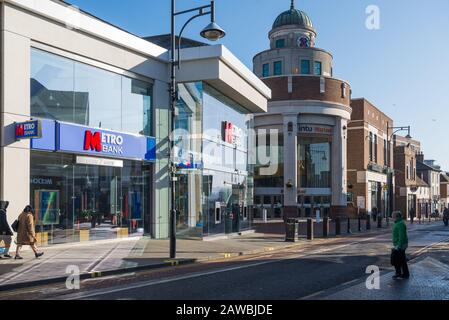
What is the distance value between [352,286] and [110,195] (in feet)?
39.7

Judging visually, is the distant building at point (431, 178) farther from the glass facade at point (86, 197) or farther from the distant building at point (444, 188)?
the glass facade at point (86, 197)

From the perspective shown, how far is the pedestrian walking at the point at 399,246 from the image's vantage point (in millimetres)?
11633

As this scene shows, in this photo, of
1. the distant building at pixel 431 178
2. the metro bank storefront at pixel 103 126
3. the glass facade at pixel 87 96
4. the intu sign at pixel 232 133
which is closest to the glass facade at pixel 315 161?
the intu sign at pixel 232 133

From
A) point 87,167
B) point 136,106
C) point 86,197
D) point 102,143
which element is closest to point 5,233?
point 86,197

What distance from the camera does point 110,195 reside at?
20.4 meters

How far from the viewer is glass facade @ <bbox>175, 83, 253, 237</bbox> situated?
23.1m

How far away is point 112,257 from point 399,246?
856 cm

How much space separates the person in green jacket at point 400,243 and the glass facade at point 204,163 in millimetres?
11968

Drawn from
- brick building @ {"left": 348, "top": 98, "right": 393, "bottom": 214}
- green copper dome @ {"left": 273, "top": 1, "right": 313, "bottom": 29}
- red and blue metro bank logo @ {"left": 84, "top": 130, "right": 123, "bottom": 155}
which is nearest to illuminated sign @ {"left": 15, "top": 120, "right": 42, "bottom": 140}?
red and blue metro bank logo @ {"left": 84, "top": 130, "right": 123, "bottom": 155}

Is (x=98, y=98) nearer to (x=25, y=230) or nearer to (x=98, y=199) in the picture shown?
(x=98, y=199)

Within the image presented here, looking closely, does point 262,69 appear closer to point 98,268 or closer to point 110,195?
point 110,195

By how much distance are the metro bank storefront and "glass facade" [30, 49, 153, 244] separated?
0.04 metres
